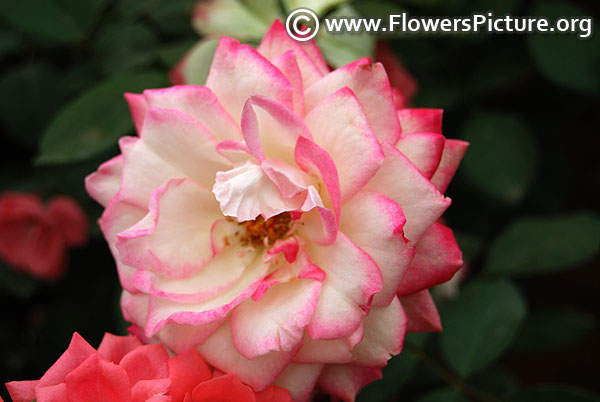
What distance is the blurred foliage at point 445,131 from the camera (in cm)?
84

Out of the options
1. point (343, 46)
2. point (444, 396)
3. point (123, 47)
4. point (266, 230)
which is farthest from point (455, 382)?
point (123, 47)

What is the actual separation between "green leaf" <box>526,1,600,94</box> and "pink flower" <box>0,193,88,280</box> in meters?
0.83

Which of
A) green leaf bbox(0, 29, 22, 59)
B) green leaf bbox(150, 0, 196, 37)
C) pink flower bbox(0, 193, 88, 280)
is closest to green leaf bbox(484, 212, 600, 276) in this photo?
green leaf bbox(150, 0, 196, 37)

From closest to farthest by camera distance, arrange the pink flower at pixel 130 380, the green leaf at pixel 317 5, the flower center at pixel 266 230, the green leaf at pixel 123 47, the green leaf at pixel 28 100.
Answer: the pink flower at pixel 130 380 → the flower center at pixel 266 230 → the green leaf at pixel 317 5 → the green leaf at pixel 123 47 → the green leaf at pixel 28 100

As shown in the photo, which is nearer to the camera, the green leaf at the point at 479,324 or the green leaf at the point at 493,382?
the green leaf at the point at 479,324

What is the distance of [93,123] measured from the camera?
2.78 ft

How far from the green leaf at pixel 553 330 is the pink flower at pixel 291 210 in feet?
2.04

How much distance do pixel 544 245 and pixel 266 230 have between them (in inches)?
17.9

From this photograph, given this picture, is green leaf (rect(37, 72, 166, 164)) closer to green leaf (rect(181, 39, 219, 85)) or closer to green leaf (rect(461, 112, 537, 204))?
green leaf (rect(181, 39, 219, 85))

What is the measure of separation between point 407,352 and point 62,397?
42 cm

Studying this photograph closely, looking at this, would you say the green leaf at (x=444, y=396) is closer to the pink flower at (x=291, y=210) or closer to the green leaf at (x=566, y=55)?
the pink flower at (x=291, y=210)

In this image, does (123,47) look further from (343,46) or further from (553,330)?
(553,330)

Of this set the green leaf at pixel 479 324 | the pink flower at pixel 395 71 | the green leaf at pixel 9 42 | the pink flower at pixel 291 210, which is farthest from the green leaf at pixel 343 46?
the green leaf at pixel 9 42

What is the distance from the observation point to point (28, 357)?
3.98 ft
